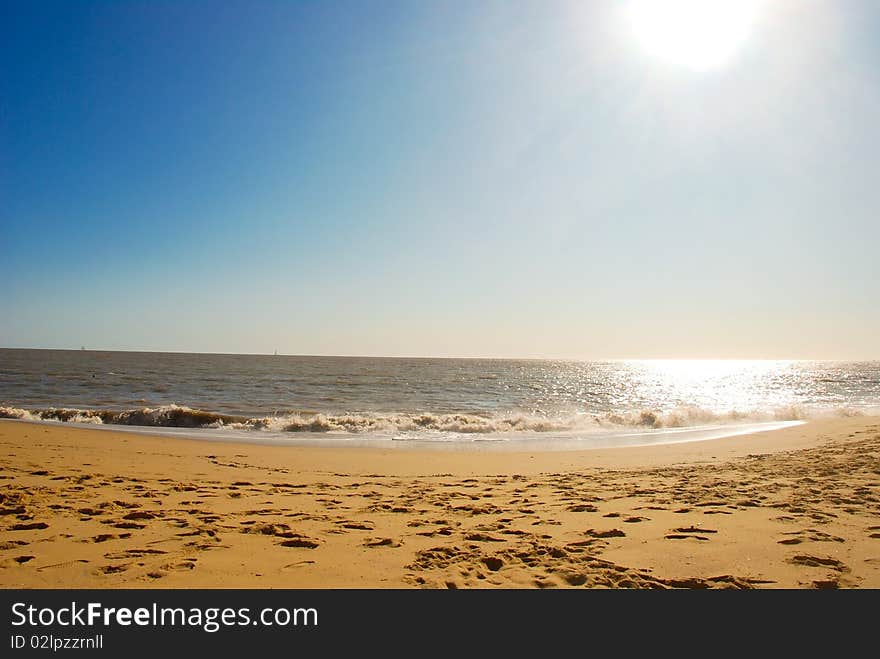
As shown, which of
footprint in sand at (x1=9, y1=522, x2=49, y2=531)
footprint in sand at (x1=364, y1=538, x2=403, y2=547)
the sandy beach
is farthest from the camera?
footprint in sand at (x1=9, y1=522, x2=49, y2=531)

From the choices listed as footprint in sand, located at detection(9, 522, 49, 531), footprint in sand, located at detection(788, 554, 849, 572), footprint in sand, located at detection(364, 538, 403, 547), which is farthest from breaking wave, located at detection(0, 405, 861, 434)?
footprint in sand, located at detection(788, 554, 849, 572)

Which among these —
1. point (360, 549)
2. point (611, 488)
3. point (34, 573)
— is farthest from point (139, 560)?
point (611, 488)

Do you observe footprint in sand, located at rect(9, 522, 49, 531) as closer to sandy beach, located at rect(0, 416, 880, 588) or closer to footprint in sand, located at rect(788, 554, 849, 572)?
sandy beach, located at rect(0, 416, 880, 588)

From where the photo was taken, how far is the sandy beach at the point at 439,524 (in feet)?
15.3

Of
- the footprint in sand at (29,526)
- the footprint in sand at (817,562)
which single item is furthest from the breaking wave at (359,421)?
the footprint in sand at (817,562)

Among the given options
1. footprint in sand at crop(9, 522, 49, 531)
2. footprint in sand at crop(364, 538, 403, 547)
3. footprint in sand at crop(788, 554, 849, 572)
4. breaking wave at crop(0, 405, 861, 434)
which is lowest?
breaking wave at crop(0, 405, 861, 434)

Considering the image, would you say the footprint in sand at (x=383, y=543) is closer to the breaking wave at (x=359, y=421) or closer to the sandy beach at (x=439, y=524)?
the sandy beach at (x=439, y=524)

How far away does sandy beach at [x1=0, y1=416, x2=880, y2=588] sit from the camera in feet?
15.3

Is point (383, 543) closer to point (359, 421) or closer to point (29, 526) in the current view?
point (29, 526)

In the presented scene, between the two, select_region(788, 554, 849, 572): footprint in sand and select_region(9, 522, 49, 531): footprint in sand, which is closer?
select_region(788, 554, 849, 572): footprint in sand

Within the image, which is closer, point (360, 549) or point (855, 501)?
point (360, 549)
